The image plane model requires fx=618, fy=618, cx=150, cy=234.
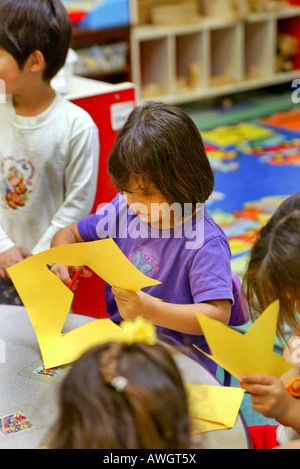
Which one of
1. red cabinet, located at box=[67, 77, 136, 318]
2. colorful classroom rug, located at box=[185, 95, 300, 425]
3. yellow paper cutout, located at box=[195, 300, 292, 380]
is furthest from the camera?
colorful classroom rug, located at box=[185, 95, 300, 425]

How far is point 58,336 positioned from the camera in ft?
3.12

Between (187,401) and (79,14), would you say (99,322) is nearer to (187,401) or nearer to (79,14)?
(187,401)

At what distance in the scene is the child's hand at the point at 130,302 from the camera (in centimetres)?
88

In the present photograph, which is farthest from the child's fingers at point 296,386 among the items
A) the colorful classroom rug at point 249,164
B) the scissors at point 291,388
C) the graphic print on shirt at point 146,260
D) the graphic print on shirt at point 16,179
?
the colorful classroom rug at point 249,164

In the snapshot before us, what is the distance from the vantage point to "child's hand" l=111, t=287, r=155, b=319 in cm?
88

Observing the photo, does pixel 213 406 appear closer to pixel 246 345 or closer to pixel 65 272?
pixel 246 345

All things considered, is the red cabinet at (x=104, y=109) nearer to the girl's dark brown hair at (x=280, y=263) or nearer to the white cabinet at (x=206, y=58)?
the girl's dark brown hair at (x=280, y=263)

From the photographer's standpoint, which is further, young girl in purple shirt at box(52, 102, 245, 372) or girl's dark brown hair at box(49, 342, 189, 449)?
young girl in purple shirt at box(52, 102, 245, 372)

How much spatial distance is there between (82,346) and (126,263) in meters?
0.18

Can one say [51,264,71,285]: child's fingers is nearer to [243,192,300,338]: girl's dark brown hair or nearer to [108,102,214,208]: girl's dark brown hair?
[108,102,214,208]: girl's dark brown hair

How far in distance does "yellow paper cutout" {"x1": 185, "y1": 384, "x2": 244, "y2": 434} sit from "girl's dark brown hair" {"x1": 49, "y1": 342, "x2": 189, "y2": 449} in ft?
0.46

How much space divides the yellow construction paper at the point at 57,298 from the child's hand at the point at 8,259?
48cm

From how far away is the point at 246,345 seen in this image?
2.31ft

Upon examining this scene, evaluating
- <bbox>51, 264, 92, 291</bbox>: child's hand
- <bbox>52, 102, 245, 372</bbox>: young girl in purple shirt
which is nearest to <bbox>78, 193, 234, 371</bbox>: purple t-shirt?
<bbox>52, 102, 245, 372</bbox>: young girl in purple shirt
